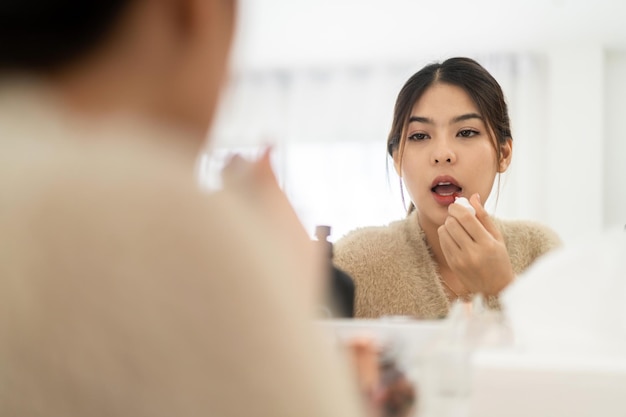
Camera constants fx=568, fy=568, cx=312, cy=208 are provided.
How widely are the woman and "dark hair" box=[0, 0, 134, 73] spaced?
756 millimetres

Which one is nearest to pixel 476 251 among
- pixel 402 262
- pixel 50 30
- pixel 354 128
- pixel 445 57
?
pixel 402 262

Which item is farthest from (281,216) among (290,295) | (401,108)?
(401,108)

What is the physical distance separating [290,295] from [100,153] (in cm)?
7

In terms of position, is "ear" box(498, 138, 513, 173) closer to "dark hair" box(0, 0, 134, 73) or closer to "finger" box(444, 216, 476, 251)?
"finger" box(444, 216, 476, 251)

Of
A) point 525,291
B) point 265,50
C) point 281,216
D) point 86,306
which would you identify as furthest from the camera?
point 265,50

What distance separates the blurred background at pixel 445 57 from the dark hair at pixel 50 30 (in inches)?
105

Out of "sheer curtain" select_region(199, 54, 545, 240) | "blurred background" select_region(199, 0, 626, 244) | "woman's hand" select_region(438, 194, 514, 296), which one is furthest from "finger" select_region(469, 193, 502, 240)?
"sheer curtain" select_region(199, 54, 545, 240)

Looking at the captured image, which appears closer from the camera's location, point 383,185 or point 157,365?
point 157,365

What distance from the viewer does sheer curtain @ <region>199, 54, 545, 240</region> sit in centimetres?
348

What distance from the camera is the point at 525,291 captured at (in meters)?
0.39

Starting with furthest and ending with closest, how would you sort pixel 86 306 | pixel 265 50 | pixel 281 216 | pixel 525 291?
pixel 265 50
pixel 525 291
pixel 281 216
pixel 86 306

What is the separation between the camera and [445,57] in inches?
123

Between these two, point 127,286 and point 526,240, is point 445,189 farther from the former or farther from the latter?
point 127,286

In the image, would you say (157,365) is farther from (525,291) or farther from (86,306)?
(525,291)
